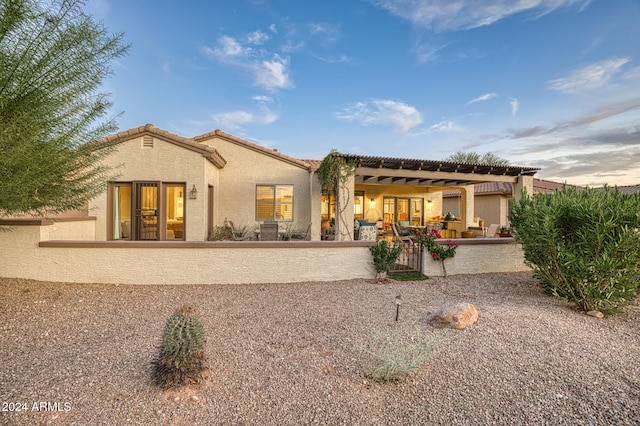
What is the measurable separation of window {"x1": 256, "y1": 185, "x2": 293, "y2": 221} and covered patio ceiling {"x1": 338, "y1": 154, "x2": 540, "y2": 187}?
127 inches

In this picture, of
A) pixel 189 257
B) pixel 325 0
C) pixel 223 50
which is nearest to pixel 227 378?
pixel 189 257

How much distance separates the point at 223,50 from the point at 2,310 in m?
11.4

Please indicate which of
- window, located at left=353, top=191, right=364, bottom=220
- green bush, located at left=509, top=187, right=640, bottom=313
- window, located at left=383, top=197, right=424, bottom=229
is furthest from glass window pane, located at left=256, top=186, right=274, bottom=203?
green bush, located at left=509, top=187, right=640, bottom=313

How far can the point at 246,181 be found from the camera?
12.0 m

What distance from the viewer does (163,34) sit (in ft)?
33.9

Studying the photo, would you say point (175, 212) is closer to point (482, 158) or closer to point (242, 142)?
point (242, 142)

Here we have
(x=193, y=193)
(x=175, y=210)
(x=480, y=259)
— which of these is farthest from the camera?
(x=175, y=210)

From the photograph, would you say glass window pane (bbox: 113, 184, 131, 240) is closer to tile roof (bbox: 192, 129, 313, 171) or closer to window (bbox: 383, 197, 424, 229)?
tile roof (bbox: 192, 129, 313, 171)

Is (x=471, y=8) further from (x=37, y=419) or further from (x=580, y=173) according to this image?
(x=580, y=173)

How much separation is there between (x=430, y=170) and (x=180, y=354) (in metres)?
11.2

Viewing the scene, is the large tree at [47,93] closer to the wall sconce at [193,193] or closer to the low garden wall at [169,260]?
the low garden wall at [169,260]

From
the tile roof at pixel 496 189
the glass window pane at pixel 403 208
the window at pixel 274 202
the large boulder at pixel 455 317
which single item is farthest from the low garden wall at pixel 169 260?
the tile roof at pixel 496 189

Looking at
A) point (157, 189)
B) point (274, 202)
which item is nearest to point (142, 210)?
point (157, 189)

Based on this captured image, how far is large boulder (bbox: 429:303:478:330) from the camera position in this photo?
→ 4.26 m
